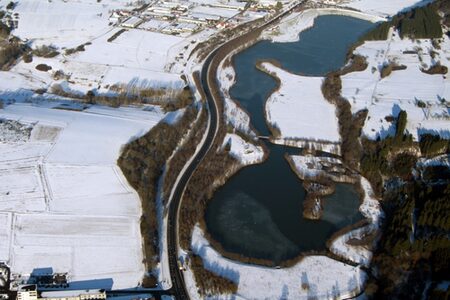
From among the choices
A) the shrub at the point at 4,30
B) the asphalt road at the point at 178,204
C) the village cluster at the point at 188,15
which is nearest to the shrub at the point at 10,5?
the shrub at the point at 4,30

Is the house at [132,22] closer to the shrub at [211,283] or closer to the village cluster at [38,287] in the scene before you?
the village cluster at [38,287]

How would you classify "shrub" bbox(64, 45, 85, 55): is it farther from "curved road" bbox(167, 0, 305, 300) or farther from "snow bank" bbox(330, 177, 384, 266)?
"snow bank" bbox(330, 177, 384, 266)

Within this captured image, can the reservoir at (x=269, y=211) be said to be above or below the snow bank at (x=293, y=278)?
above

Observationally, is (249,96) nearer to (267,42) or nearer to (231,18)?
(267,42)

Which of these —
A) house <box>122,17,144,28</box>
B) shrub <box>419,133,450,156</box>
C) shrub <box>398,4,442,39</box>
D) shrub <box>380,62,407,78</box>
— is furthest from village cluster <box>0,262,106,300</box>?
shrub <box>398,4,442,39</box>

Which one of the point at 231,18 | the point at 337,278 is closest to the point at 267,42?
the point at 231,18

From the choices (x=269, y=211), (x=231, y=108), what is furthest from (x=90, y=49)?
(x=269, y=211)
